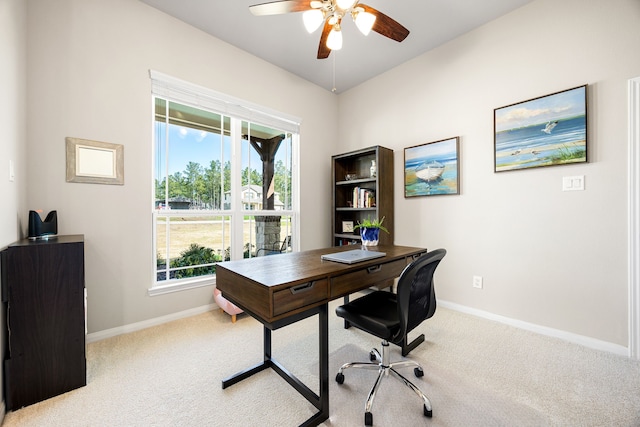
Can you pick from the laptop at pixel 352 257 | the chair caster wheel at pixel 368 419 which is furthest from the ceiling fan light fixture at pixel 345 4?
the chair caster wheel at pixel 368 419

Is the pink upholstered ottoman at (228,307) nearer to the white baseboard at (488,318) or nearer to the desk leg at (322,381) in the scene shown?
the white baseboard at (488,318)

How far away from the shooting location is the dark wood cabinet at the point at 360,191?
319 cm

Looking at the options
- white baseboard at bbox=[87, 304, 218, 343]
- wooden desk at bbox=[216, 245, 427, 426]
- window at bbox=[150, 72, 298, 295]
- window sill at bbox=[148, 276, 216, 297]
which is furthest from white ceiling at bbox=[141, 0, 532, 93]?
white baseboard at bbox=[87, 304, 218, 343]

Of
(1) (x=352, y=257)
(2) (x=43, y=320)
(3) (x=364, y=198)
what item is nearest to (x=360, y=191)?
(3) (x=364, y=198)

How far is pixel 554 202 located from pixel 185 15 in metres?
3.81

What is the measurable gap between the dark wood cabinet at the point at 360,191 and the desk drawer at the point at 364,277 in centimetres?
145

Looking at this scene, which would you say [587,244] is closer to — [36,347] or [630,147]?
[630,147]

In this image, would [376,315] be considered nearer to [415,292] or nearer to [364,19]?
[415,292]

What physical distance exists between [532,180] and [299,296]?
2400mm

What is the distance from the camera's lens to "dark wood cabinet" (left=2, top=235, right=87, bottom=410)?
141 centimetres

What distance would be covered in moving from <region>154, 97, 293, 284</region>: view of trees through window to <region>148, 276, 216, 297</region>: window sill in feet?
0.27

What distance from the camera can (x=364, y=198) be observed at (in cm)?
341

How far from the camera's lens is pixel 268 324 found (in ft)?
3.62

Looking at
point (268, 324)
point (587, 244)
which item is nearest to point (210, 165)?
point (268, 324)
